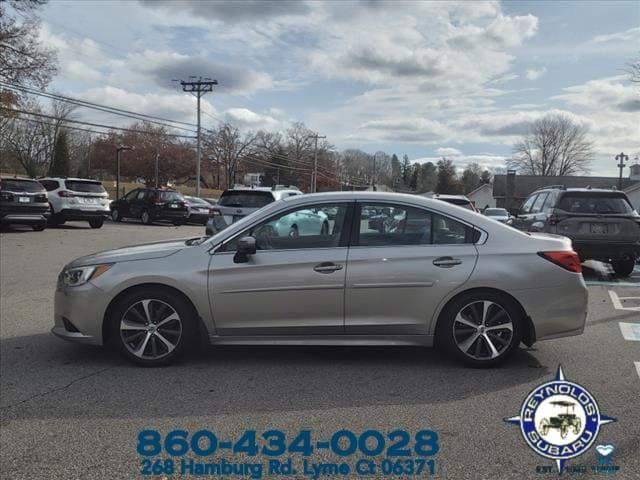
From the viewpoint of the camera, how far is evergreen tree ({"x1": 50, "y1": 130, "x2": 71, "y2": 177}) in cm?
6719

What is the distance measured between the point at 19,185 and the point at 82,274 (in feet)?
47.5

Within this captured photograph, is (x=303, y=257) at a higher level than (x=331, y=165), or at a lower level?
lower

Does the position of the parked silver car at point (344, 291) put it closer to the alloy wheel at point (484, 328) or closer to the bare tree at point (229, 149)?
the alloy wheel at point (484, 328)

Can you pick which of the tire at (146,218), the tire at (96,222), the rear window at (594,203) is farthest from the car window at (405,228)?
the tire at (146,218)

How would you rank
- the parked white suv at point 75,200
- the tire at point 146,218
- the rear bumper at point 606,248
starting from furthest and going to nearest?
the tire at point 146,218, the parked white suv at point 75,200, the rear bumper at point 606,248

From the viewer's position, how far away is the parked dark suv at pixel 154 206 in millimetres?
24734

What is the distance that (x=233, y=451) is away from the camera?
10.7 ft

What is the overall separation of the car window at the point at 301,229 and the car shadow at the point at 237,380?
1.09 m

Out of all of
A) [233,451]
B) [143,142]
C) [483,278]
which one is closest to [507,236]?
[483,278]

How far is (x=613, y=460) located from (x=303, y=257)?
2.62m

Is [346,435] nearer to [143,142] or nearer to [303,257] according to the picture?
[303,257]

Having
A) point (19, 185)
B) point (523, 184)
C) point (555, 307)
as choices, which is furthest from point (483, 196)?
point (555, 307)

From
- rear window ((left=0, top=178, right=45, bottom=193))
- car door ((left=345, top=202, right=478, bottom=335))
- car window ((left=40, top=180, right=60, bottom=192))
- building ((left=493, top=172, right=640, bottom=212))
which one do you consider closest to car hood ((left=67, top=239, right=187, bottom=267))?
car door ((left=345, top=202, right=478, bottom=335))

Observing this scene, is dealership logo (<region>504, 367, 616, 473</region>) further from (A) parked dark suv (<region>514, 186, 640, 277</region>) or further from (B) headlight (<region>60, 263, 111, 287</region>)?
(A) parked dark suv (<region>514, 186, 640, 277</region>)
